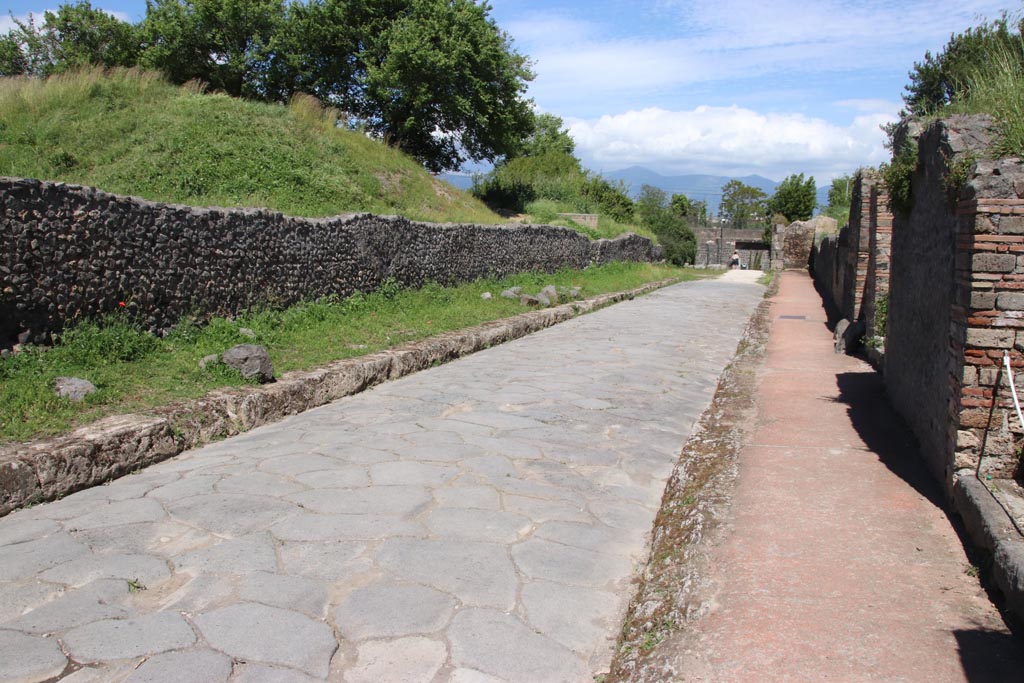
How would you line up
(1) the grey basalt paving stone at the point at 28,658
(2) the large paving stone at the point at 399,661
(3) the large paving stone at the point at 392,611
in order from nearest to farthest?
A: (1) the grey basalt paving stone at the point at 28,658, (2) the large paving stone at the point at 399,661, (3) the large paving stone at the point at 392,611

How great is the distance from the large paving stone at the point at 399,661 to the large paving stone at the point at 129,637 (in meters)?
0.58

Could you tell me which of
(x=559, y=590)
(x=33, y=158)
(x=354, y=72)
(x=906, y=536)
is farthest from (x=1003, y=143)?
(x=354, y=72)

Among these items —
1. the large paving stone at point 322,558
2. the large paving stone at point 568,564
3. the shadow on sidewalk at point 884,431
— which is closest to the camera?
the large paving stone at point 322,558

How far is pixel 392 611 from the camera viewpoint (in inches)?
113

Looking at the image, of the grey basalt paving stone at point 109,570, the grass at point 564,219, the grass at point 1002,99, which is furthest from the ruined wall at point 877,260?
the grass at point 564,219

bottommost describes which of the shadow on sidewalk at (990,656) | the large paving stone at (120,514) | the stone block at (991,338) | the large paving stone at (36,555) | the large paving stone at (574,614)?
the large paving stone at (574,614)

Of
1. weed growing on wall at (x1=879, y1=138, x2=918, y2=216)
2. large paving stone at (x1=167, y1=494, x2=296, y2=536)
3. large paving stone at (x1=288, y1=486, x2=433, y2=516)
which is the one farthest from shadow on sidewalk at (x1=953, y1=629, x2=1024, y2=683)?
weed growing on wall at (x1=879, y1=138, x2=918, y2=216)

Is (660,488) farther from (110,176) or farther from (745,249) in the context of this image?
(745,249)

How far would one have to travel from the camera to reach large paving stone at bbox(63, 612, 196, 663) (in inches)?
98.5

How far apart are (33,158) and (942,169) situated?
12363 millimetres

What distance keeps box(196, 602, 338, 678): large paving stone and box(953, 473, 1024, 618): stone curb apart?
2.46 metres

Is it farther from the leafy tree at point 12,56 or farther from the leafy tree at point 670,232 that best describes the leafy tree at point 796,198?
the leafy tree at point 12,56

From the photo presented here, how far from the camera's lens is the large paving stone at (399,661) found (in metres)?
2.47

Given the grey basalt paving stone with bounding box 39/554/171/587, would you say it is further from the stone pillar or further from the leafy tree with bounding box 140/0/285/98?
the leafy tree with bounding box 140/0/285/98
